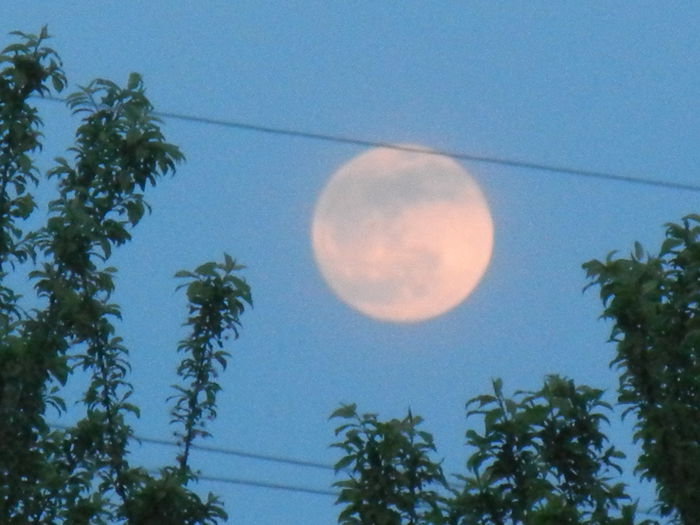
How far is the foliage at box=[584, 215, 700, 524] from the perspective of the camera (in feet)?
41.6

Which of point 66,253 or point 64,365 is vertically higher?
point 66,253

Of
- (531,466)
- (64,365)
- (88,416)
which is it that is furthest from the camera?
(88,416)

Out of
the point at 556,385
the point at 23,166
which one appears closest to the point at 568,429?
the point at 556,385

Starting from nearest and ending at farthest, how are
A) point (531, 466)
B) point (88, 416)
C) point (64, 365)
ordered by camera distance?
point (64, 365)
point (531, 466)
point (88, 416)

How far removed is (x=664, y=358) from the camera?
12.9 meters

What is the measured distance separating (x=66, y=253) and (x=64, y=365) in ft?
3.82

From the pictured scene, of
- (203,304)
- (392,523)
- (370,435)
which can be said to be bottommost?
(392,523)

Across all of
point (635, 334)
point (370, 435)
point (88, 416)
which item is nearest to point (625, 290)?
point (635, 334)

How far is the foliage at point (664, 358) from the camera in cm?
1267

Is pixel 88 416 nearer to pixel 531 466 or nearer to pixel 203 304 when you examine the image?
pixel 203 304

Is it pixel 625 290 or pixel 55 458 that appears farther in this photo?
pixel 55 458

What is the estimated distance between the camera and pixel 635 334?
1306 cm

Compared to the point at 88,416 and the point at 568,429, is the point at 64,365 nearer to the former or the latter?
the point at 88,416

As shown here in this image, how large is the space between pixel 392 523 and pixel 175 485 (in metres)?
2.02
